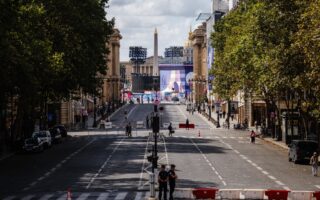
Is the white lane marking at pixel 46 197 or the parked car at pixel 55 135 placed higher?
the parked car at pixel 55 135

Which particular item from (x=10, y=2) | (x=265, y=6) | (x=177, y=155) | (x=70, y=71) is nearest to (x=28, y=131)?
(x=70, y=71)

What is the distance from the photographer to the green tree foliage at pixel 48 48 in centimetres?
4881

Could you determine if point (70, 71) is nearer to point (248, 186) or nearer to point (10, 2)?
point (10, 2)

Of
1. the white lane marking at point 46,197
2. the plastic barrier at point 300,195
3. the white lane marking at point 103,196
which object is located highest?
the plastic barrier at point 300,195

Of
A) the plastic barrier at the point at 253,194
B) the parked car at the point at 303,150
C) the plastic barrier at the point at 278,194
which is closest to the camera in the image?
the plastic barrier at the point at 278,194

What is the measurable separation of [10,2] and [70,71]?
1091 inches

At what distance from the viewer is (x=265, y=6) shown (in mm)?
58500

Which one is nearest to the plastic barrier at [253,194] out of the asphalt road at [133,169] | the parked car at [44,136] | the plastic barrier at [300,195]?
the plastic barrier at [300,195]

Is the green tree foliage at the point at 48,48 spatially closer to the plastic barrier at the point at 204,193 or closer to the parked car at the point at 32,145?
the parked car at the point at 32,145

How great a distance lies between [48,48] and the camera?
59.3 meters

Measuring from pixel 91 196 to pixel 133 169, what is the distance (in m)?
13.6

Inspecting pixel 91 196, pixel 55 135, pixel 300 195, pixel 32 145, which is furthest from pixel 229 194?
pixel 55 135

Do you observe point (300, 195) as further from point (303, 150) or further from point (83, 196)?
point (303, 150)

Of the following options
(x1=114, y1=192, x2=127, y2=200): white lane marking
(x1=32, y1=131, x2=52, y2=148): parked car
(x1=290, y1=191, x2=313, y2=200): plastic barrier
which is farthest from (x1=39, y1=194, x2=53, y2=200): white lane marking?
(x1=32, y1=131, x2=52, y2=148): parked car
